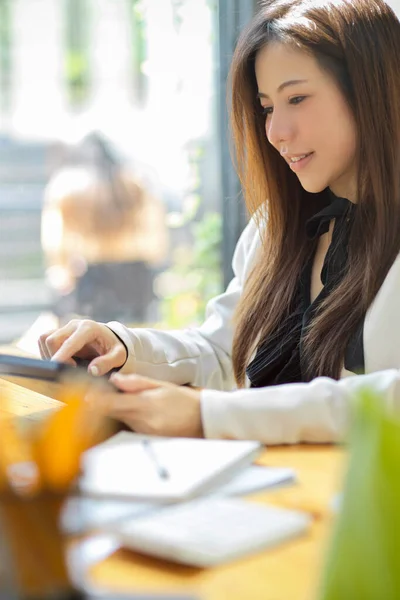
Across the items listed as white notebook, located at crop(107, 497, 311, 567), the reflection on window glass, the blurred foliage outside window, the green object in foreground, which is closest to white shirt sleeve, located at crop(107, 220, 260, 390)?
white notebook, located at crop(107, 497, 311, 567)

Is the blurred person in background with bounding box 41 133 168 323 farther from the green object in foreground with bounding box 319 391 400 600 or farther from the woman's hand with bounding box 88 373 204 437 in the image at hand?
the green object in foreground with bounding box 319 391 400 600

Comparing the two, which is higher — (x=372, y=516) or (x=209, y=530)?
(x=372, y=516)

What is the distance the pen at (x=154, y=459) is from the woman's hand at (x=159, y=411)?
6 centimetres

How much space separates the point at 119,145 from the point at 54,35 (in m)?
0.64

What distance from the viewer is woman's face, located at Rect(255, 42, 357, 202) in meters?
1.65

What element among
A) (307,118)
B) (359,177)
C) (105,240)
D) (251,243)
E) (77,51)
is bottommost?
(105,240)

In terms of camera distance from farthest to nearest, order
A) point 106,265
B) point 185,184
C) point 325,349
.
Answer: point 106,265
point 185,184
point 325,349

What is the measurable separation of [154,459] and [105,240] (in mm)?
3236

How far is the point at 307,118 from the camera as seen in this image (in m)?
1.66

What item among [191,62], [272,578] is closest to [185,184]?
[191,62]

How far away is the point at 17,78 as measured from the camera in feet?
14.8

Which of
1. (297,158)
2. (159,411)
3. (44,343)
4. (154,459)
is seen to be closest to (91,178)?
(297,158)

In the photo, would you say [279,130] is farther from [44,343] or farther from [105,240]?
[105,240]

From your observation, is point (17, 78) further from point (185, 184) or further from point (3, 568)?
point (3, 568)
